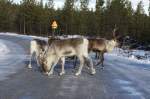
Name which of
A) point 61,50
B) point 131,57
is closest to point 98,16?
point 131,57

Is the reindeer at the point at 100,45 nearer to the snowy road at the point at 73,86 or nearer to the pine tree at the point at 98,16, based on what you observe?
the snowy road at the point at 73,86

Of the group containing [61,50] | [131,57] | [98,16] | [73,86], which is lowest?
[131,57]

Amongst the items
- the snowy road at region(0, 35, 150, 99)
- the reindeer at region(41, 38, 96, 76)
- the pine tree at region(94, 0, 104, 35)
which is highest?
the pine tree at region(94, 0, 104, 35)

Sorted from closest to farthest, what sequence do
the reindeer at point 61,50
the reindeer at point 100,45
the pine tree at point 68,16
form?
the reindeer at point 61,50 < the reindeer at point 100,45 < the pine tree at point 68,16

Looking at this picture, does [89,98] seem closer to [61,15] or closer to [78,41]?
[78,41]

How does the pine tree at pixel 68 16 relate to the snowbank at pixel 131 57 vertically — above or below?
above

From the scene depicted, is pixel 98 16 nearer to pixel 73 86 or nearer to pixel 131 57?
pixel 131 57

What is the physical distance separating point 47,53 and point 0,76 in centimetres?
215

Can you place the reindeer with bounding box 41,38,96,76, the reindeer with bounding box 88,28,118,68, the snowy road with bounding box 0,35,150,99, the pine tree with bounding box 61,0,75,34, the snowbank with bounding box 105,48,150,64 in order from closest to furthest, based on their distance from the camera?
the snowy road with bounding box 0,35,150,99, the reindeer with bounding box 41,38,96,76, the reindeer with bounding box 88,28,118,68, the snowbank with bounding box 105,48,150,64, the pine tree with bounding box 61,0,75,34

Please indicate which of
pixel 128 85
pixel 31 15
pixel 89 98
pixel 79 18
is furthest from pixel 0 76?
pixel 31 15

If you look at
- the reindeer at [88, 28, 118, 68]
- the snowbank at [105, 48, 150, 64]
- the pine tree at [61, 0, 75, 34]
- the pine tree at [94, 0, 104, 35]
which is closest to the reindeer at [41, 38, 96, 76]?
the reindeer at [88, 28, 118, 68]

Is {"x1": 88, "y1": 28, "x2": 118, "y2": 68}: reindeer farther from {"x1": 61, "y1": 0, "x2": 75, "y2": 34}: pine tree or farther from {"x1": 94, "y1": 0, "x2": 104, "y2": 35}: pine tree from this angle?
{"x1": 61, "y1": 0, "x2": 75, "y2": 34}: pine tree

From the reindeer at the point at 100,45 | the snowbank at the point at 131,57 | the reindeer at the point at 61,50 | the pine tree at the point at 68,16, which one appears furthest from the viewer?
the pine tree at the point at 68,16

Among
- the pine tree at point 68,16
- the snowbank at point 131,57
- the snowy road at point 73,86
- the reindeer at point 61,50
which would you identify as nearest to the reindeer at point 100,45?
the snowy road at point 73,86
